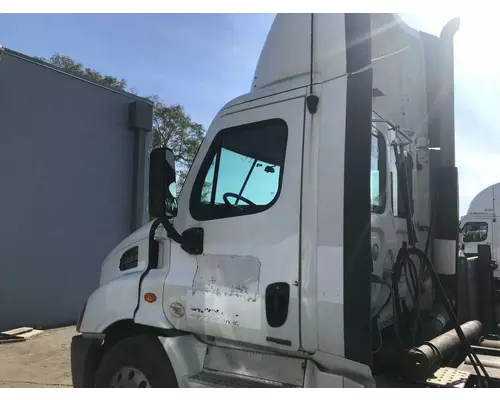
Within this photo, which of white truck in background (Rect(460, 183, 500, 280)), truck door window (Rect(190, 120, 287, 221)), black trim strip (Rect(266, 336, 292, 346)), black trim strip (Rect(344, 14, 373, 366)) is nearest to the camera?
black trim strip (Rect(344, 14, 373, 366))

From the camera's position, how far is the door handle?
2732mm

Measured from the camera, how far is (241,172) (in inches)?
125

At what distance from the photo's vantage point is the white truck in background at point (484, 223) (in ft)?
42.0

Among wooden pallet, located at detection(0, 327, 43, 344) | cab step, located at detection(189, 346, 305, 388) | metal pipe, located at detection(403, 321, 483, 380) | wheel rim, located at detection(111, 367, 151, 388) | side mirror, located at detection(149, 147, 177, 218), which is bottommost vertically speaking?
wooden pallet, located at detection(0, 327, 43, 344)

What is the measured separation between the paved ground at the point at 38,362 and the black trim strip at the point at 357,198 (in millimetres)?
4262

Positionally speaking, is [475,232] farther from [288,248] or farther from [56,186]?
[288,248]

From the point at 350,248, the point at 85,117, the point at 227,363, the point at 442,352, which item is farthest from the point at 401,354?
the point at 85,117

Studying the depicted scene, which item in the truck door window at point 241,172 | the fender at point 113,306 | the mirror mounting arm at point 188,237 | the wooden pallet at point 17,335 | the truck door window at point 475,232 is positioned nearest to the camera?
the truck door window at point 241,172

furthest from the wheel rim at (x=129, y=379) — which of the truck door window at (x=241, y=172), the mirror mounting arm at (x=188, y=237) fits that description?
the truck door window at (x=241, y=172)

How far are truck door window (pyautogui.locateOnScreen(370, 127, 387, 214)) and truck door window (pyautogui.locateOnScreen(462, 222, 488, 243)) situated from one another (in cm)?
1106

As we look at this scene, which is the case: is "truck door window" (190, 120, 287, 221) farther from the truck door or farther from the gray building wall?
the gray building wall

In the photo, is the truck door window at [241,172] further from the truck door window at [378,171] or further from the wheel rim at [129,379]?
the wheel rim at [129,379]

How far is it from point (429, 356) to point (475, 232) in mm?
11578

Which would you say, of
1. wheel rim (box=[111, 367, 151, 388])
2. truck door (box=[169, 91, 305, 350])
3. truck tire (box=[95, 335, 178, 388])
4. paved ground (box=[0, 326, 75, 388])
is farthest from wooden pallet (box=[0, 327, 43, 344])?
truck door (box=[169, 91, 305, 350])
